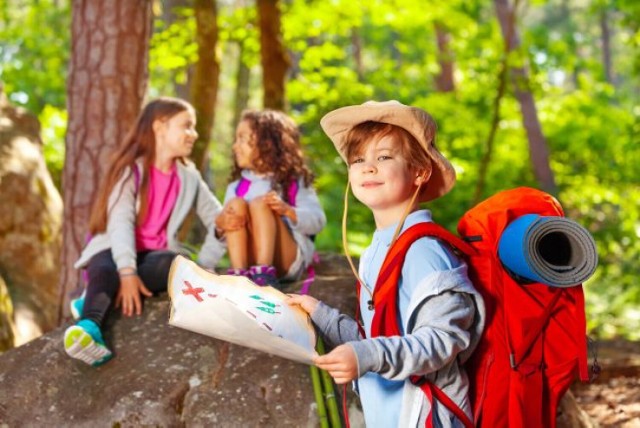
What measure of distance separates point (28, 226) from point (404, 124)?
569cm

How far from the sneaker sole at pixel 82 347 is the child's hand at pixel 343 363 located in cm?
198

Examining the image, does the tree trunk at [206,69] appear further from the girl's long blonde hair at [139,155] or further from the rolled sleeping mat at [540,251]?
the rolled sleeping mat at [540,251]

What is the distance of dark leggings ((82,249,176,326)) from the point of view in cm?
387

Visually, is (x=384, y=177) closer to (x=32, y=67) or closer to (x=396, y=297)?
(x=396, y=297)

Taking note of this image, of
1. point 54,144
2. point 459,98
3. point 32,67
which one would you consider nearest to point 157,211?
point 54,144

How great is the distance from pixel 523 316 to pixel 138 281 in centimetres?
239

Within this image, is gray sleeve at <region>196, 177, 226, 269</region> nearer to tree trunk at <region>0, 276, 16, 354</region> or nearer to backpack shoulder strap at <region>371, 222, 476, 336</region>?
tree trunk at <region>0, 276, 16, 354</region>

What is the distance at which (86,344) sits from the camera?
142 inches

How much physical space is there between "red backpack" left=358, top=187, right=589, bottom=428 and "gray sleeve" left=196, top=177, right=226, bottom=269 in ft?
7.76

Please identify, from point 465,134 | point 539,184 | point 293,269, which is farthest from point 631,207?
point 293,269

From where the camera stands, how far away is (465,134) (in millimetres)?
12055

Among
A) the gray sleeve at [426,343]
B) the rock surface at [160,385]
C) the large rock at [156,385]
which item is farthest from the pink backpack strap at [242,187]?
the gray sleeve at [426,343]

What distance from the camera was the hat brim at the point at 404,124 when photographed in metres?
2.34

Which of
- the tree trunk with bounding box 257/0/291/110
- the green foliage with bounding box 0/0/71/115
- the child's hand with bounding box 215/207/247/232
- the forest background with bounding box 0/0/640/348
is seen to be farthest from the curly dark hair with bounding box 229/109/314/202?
the green foliage with bounding box 0/0/71/115
